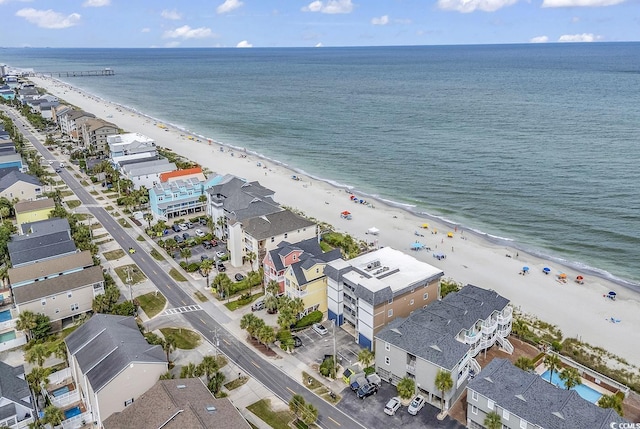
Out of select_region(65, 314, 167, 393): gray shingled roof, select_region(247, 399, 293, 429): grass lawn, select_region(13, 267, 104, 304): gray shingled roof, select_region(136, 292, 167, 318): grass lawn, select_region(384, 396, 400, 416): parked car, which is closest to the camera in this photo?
select_region(65, 314, 167, 393): gray shingled roof

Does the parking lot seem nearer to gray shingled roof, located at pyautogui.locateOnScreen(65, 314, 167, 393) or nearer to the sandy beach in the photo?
gray shingled roof, located at pyautogui.locateOnScreen(65, 314, 167, 393)

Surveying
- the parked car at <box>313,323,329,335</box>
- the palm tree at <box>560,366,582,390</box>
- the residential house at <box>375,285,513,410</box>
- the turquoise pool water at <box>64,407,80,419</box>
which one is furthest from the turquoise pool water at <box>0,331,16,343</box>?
the palm tree at <box>560,366,582,390</box>

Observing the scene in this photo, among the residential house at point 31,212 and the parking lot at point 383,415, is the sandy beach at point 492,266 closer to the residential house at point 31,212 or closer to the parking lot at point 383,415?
the parking lot at point 383,415

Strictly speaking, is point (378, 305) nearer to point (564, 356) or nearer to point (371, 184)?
point (564, 356)

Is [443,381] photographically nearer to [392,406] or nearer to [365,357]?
[392,406]

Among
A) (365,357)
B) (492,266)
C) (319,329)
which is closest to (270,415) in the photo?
(365,357)

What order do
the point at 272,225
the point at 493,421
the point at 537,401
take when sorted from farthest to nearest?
1. the point at 272,225
2. the point at 537,401
3. the point at 493,421

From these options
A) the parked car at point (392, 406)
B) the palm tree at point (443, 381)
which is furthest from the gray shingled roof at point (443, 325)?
the parked car at point (392, 406)

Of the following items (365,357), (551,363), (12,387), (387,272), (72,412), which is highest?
(387,272)
